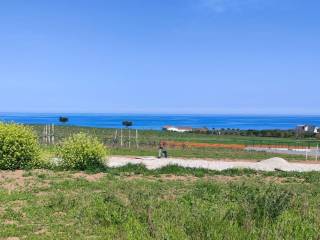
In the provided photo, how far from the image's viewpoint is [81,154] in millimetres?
16328

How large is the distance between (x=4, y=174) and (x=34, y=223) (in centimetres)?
624

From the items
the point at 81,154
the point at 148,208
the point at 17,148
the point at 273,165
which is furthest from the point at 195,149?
the point at 148,208

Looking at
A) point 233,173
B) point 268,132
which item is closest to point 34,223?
point 233,173

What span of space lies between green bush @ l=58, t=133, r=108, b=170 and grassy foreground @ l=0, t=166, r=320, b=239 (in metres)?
1.14

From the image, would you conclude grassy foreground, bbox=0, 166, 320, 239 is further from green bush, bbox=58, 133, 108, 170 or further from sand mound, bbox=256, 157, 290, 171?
sand mound, bbox=256, 157, 290, 171

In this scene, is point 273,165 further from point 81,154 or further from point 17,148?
point 17,148

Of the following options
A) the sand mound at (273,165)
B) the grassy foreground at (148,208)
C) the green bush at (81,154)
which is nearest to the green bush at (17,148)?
the green bush at (81,154)

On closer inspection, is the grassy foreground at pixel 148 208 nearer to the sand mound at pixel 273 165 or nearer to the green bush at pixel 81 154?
the green bush at pixel 81 154

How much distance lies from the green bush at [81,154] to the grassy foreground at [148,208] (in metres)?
1.14

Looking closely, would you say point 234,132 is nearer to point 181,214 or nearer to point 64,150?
point 64,150

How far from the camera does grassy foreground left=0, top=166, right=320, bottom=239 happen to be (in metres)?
6.73

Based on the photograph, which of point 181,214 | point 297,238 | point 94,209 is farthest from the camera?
point 94,209

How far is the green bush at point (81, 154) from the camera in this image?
16.3m

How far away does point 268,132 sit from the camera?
7000 cm
